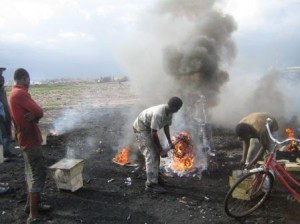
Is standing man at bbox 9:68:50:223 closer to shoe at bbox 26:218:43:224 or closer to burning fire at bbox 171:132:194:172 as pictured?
shoe at bbox 26:218:43:224

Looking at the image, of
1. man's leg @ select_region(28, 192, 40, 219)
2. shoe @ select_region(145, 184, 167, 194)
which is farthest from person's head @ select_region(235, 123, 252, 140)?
man's leg @ select_region(28, 192, 40, 219)

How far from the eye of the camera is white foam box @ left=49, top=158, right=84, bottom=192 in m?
Result: 6.73

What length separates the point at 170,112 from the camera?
6680 millimetres

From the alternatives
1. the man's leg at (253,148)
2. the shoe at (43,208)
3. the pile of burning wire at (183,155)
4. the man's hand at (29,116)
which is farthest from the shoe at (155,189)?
the man's hand at (29,116)

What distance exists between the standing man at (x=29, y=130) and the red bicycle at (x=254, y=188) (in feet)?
11.0

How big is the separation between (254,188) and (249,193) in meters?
0.14

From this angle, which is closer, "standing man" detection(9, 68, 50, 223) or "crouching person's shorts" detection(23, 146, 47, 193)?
"standing man" detection(9, 68, 50, 223)

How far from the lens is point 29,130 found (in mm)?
5465

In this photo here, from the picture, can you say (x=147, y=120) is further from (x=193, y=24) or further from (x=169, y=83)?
(x=193, y=24)

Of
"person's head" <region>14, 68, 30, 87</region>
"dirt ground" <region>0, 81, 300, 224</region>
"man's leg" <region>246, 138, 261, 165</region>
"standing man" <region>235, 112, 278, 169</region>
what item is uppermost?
"person's head" <region>14, 68, 30, 87</region>

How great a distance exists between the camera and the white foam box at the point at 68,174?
673 centimetres

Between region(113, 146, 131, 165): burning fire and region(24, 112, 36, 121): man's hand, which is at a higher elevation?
region(24, 112, 36, 121): man's hand

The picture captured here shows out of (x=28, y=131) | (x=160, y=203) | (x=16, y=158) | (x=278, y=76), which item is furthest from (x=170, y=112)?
(x=278, y=76)

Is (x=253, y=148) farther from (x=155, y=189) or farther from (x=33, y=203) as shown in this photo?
(x=33, y=203)
